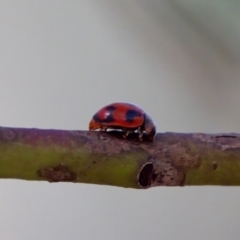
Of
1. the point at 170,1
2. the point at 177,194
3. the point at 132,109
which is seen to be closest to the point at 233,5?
the point at 170,1

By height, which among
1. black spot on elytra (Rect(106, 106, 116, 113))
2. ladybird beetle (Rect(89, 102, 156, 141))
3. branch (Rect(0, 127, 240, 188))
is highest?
black spot on elytra (Rect(106, 106, 116, 113))

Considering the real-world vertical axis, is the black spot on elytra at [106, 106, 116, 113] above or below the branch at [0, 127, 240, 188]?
above

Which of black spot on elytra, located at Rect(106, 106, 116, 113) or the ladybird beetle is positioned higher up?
black spot on elytra, located at Rect(106, 106, 116, 113)

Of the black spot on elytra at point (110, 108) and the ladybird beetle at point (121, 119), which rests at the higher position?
the black spot on elytra at point (110, 108)

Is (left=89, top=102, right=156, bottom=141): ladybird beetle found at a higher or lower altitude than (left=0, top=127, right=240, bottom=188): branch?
higher
